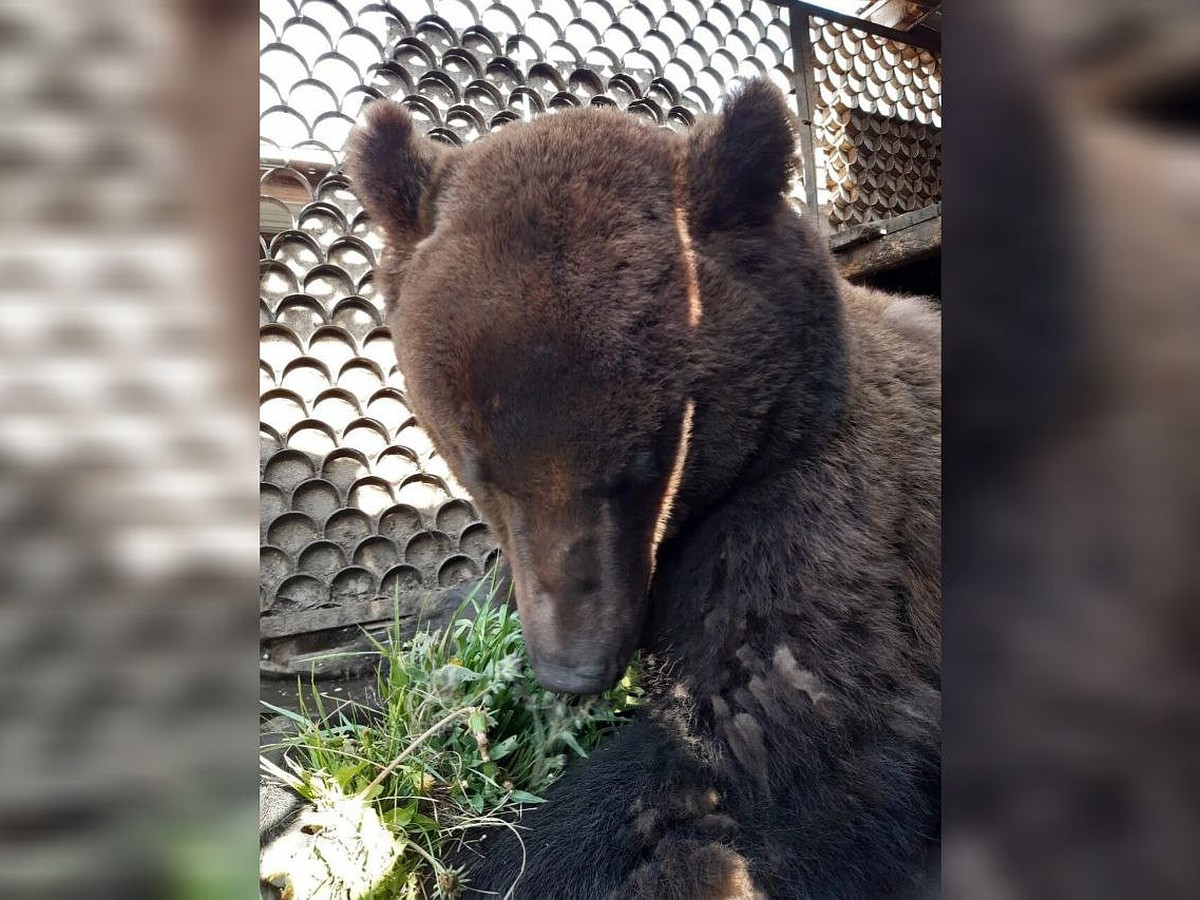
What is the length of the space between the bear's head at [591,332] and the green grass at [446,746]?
32 cm

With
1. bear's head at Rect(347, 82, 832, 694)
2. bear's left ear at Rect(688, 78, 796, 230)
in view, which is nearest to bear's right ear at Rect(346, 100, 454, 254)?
bear's head at Rect(347, 82, 832, 694)

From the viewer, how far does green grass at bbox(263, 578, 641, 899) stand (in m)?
1.14

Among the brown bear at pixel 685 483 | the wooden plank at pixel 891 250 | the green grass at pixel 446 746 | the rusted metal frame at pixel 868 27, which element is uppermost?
the rusted metal frame at pixel 868 27

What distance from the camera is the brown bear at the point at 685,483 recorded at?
1021 mm

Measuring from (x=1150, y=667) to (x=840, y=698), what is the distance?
2.77 feet

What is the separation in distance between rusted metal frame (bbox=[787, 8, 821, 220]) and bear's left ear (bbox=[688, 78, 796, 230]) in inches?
9.4

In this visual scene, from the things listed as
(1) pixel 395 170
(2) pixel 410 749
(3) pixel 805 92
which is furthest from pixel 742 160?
(2) pixel 410 749

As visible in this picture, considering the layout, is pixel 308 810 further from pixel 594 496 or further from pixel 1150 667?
pixel 1150 667

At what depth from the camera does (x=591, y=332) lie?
989 mm

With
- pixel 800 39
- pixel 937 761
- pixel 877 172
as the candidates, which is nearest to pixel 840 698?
pixel 937 761

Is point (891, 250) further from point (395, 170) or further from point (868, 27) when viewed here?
point (395, 170)

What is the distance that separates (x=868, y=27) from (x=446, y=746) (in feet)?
4.77

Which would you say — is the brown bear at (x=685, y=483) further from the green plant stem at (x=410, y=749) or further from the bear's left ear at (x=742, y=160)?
the green plant stem at (x=410, y=749)

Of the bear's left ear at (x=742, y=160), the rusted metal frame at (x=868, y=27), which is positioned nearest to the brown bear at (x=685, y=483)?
the bear's left ear at (x=742, y=160)
